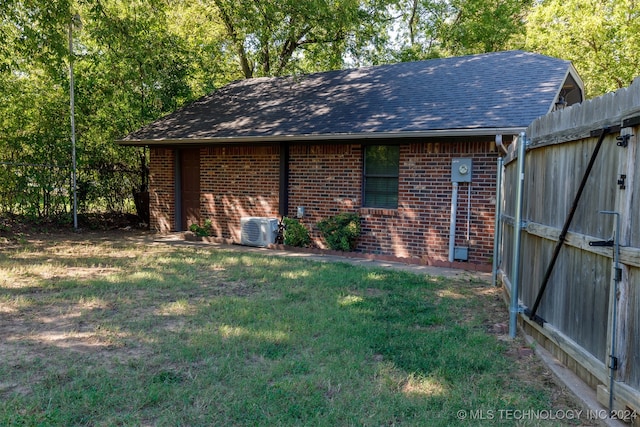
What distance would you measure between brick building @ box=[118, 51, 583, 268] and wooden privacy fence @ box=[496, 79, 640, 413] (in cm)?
389

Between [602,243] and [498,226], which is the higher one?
[602,243]

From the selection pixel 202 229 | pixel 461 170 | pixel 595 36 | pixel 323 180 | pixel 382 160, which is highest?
pixel 595 36

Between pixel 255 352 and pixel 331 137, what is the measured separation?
599 cm

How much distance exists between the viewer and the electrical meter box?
27.4 ft

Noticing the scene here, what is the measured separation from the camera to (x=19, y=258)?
8258 millimetres

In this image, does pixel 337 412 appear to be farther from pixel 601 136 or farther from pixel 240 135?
pixel 240 135

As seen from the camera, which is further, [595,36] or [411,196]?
[595,36]

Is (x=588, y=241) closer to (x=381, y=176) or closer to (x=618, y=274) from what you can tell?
(x=618, y=274)

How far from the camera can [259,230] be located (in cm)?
1039

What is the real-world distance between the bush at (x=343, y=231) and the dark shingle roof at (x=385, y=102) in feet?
5.72

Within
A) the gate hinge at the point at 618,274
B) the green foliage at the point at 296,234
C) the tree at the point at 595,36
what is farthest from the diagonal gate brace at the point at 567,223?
the tree at the point at 595,36

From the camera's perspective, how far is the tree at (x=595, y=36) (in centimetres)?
1741

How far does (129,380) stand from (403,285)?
4.14 m

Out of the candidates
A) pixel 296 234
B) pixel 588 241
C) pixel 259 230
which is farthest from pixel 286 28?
pixel 588 241
